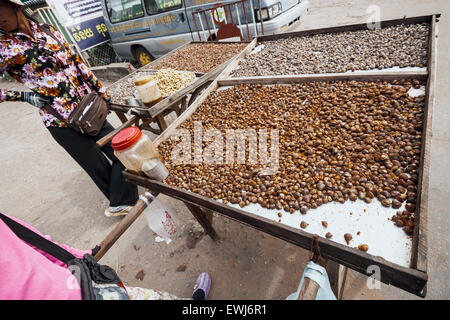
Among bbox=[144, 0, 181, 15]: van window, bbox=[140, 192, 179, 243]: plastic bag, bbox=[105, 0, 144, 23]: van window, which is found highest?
bbox=[105, 0, 144, 23]: van window

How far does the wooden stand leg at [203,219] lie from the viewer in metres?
2.23

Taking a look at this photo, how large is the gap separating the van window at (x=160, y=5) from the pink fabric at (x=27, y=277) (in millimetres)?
6046

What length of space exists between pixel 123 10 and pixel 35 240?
7.74 metres

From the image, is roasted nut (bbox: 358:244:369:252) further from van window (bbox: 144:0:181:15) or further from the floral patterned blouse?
van window (bbox: 144:0:181:15)

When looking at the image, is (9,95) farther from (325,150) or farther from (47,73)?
(325,150)

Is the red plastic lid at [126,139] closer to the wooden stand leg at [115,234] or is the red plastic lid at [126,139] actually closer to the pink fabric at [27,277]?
the wooden stand leg at [115,234]

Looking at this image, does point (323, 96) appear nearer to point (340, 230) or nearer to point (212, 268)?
point (340, 230)

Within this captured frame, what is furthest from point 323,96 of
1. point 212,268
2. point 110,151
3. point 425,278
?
point 110,151

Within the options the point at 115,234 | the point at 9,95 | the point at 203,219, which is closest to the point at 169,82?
the point at 9,95

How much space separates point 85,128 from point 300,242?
7.71 feet

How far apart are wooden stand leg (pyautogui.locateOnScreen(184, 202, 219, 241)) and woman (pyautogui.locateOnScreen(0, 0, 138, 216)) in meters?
1.48

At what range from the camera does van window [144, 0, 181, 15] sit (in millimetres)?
5464

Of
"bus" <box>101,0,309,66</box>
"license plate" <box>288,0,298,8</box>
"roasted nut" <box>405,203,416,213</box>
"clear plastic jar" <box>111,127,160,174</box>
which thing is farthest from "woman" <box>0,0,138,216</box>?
"license plate" <box>288,0,298,8</box>
